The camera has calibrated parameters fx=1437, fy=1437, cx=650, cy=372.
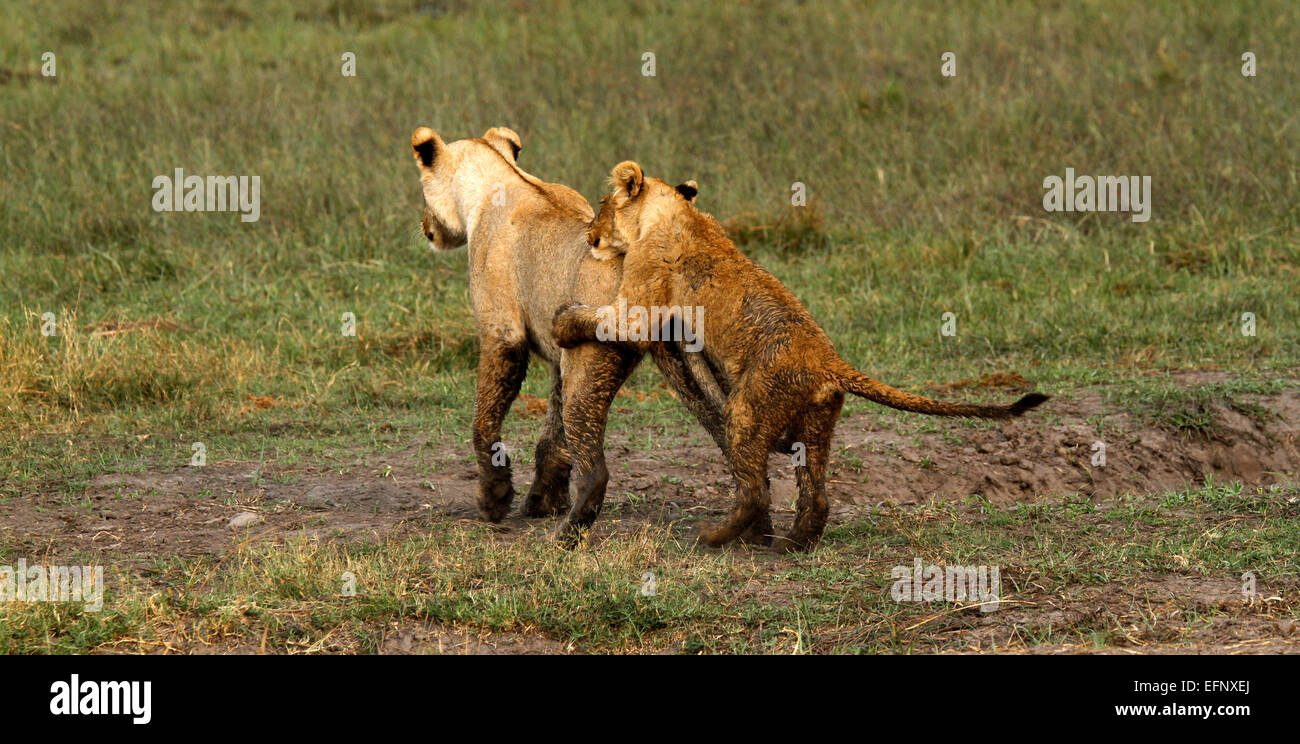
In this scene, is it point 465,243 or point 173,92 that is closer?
point 465,243

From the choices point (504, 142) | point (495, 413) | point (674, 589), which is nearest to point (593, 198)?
point (504, 142)

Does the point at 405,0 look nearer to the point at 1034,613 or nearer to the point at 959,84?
the point at 959,84

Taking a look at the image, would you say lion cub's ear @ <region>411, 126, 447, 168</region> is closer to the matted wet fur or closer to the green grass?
the matted wet fur

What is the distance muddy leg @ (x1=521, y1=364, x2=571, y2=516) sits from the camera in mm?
5242

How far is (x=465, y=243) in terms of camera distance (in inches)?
223

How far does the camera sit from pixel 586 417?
16.0 feet

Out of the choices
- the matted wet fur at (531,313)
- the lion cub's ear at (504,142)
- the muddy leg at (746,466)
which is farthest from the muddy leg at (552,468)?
the lion cub's ear at (504,142)

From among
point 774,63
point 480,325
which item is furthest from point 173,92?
point 480,325

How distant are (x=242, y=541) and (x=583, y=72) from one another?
7273 millimetres

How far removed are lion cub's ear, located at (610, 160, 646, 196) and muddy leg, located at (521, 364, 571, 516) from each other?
2.39ft

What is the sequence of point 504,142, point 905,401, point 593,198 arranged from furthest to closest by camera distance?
point 593,198
point 504,142
point 905,401

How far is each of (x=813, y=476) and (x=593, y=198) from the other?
561cm

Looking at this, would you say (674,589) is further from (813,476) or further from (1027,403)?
(1027,403)

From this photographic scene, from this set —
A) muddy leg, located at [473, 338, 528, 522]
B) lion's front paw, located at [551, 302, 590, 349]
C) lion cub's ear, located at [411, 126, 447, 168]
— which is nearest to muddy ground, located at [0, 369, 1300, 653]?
muddy leg, located at [473, 338, 528, 522]
